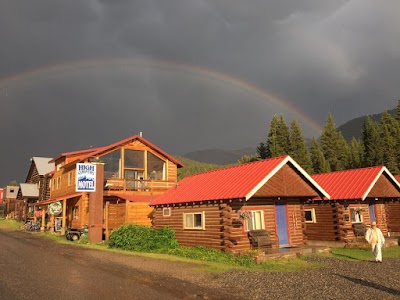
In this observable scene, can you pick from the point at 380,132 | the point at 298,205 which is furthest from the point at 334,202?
the point at 380,132

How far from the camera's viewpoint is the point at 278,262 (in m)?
17.0

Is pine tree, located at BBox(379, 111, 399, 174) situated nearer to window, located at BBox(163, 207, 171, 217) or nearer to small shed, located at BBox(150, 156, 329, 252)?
small shed, located at BBox(150, 156, 329, 252)

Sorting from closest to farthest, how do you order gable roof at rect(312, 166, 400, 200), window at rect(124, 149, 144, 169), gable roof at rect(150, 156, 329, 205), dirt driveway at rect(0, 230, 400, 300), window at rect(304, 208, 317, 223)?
dirt driveway at rect(0, 230, 400, 300) → gable roof at rect(150, 156, 329, 205) → gable roof at rect(312, 166, 400, 200) → window at rect(304, 208, 317, 223) → window at rect(124, 149, 144, 169)

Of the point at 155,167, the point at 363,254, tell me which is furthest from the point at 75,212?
the point at 363,254

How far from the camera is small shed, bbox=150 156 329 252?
18875 mm

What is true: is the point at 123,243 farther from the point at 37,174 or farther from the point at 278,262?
the point at 37,174

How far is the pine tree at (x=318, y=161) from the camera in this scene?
70575 millimetres

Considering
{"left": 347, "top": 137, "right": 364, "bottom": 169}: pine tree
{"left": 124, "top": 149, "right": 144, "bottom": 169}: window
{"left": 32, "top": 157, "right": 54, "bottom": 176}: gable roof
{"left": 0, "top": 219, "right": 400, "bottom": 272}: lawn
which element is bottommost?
{"left": 0, "top": 219, "right": 400, "bottom": 272}: lawn

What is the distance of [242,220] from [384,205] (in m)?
17.0

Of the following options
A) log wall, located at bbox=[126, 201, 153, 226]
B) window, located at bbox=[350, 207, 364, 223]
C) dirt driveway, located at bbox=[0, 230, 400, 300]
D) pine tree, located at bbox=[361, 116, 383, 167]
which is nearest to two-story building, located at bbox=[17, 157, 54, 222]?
log wall, located at bbox=[126, 201, 153, 226]

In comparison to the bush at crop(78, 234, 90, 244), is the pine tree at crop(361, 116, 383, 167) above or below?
above

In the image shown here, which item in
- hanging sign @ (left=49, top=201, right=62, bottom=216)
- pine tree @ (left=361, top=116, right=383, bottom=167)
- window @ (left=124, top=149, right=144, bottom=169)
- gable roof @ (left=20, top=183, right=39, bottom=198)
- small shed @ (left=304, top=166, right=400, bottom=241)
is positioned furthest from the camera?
pine tree @ (left=361, top=116, right=383, bottom=167)

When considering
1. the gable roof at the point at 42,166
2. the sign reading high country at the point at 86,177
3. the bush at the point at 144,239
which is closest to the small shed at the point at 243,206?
the bush at the point at 144,239

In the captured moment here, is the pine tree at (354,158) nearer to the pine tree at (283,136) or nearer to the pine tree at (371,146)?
the pine tree at (371,146)
